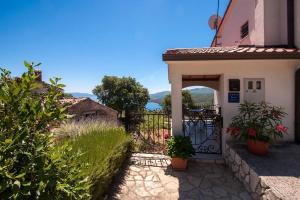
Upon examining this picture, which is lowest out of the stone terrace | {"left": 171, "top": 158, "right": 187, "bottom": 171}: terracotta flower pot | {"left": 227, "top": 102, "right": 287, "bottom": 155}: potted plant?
{"left": 171, "top": 158, "right": 187, "bottom": 171}: terracotta flower pot

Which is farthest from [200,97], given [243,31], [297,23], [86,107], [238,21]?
[297,23]

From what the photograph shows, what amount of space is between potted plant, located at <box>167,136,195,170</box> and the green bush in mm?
4209

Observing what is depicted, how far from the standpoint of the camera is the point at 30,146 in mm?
2176

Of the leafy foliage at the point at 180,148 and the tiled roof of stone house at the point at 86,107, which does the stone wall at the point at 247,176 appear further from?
the tiled roof of stone house at the point at 86,107

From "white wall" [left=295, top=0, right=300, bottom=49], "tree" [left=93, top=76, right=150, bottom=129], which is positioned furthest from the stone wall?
"tree" [left=93, top=76, right=150, bottom=129]

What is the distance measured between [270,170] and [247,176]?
58 centimetres

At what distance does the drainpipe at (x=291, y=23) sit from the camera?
7.36 m

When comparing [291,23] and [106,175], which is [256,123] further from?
[106,175]

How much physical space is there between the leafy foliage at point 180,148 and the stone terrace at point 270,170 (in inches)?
48.3

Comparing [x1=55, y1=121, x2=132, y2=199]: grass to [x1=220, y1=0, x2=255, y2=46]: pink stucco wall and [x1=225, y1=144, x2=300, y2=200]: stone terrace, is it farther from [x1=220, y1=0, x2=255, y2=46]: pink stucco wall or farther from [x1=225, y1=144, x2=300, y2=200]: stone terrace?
[x1=220, y1=0, x2=255, y2=46]: pink stucco wall

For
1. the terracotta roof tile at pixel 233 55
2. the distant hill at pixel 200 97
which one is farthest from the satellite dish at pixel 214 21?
the terracotta roof tile at pixel 233 55

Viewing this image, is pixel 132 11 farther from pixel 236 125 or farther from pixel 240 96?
pixel 236 125

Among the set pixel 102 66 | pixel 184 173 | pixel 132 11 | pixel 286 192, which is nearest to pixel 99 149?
pixel 184 173

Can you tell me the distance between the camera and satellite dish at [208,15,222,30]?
17.7 m
